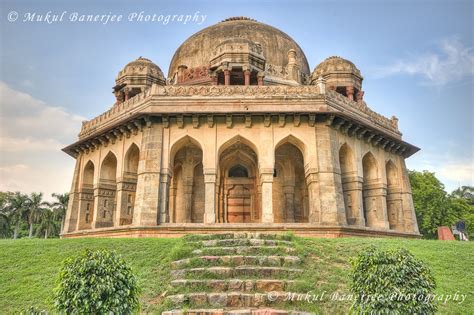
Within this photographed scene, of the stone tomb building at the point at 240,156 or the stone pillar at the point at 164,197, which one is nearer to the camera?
the stone pillar at the point at 164,197

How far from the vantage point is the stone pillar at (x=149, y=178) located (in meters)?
14.2

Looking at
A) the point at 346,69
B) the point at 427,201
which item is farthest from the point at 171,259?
the point at 427,201

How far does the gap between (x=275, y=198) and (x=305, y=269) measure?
999 centimetres

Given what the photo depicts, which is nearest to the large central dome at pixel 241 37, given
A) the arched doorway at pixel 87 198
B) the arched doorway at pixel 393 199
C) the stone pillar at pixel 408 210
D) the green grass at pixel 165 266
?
the arched doorway at pixel 393 199

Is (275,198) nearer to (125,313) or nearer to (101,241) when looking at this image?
(101,241)

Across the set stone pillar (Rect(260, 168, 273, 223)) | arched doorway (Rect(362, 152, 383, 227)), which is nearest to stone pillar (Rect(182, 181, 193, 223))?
stone pillar (Rect(260, 168, 273, 223))

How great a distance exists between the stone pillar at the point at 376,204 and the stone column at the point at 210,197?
294 inches

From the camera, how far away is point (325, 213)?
560 inches

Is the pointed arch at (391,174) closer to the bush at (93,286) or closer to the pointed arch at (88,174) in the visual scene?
the pointed arch at (88,174)

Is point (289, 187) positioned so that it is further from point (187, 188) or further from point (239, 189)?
point (187, 188)

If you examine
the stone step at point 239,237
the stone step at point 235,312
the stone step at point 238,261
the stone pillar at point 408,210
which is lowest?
the stone step at point 235,312

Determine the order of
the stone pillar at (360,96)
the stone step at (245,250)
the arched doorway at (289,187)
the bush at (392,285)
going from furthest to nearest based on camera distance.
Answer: the stone pillar at (360,96)
the arched doorway at (289,187)
the stone step at (245,250)
the bush at (392,285)

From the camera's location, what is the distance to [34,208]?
4478 cm

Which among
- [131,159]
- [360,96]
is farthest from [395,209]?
[131,159]
